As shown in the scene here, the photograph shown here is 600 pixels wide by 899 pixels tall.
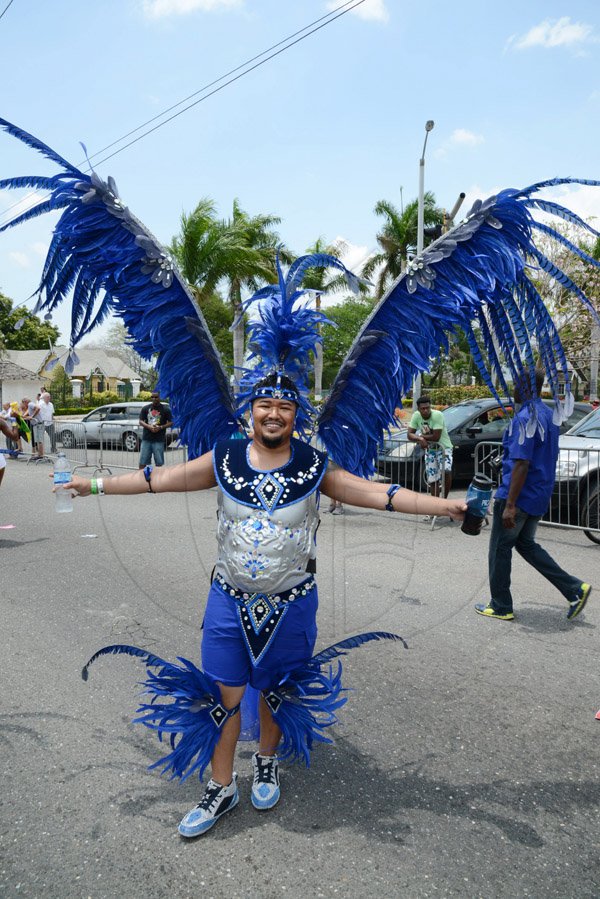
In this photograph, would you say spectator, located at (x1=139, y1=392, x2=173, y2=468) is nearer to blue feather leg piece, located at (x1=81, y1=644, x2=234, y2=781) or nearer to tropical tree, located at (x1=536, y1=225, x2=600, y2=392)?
blue feather leg piece, located at (x1=81, y1=644, x2=234, y2=781)

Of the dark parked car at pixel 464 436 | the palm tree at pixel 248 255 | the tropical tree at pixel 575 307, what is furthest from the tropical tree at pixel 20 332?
the dark parked car at pixel 464 436

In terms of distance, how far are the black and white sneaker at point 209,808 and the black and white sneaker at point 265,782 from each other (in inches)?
3.4

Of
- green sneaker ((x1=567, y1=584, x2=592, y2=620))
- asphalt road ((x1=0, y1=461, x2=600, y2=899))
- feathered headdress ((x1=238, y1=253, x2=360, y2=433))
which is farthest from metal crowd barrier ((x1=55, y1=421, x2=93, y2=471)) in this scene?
feathered headdress ((x1=238, y1=253, x2=360, y2=433))

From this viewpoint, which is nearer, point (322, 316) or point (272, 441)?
point (272, 441)

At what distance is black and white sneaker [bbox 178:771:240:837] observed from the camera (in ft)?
8.68

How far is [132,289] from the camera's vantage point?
3137mm

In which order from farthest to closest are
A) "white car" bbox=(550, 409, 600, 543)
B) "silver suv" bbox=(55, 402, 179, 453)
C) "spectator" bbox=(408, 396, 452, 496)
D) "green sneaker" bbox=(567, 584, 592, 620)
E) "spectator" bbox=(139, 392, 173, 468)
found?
1. "silver suv" bbox=(55, 402, 179, 453)
2. "spectator" bbox=(139, 392, 173, 468)
3. "spectator" bbox=(408, 396, 452, 496)
4. "white car" bbox=(550, 409, 600, 543)
5. "green sneaker" bbox=(567, 584, 592, 620)

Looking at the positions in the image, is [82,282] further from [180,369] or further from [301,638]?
[301,638]

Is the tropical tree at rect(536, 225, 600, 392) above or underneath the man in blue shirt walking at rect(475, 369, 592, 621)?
above

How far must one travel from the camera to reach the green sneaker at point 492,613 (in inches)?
207

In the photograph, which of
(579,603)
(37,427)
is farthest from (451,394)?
(579,603)

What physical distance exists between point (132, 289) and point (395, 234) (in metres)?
31.3

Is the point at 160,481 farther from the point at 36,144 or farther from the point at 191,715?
the point at 36,144

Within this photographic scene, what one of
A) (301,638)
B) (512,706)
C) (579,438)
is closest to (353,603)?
(512,706)
